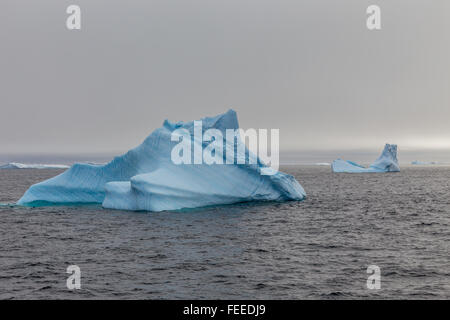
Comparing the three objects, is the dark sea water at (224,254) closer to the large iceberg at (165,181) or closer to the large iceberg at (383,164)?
the large iceberg at (165,181)

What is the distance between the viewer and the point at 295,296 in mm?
9578

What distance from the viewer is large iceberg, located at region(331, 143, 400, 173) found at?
254 ft

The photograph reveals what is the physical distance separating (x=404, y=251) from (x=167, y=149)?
14743mm

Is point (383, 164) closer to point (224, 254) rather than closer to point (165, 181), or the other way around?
point (165, 181)

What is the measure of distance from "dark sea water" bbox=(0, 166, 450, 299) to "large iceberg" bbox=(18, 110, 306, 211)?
114 cm

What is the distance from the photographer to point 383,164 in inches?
3282

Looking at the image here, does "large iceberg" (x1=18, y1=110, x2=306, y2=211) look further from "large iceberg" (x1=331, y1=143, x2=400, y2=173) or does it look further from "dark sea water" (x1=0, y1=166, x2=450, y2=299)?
"large iceberg" (x1=331, y1=143, x2=400, y2=173)

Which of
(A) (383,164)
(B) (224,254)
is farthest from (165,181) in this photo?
(A) (383,164)

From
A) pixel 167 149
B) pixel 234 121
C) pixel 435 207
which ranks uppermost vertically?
pixel 234 121

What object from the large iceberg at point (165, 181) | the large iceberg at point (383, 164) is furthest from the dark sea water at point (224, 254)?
the large iceberg at point (383, 164)

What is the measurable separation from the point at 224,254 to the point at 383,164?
76824mm

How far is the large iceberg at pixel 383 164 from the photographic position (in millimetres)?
77500
